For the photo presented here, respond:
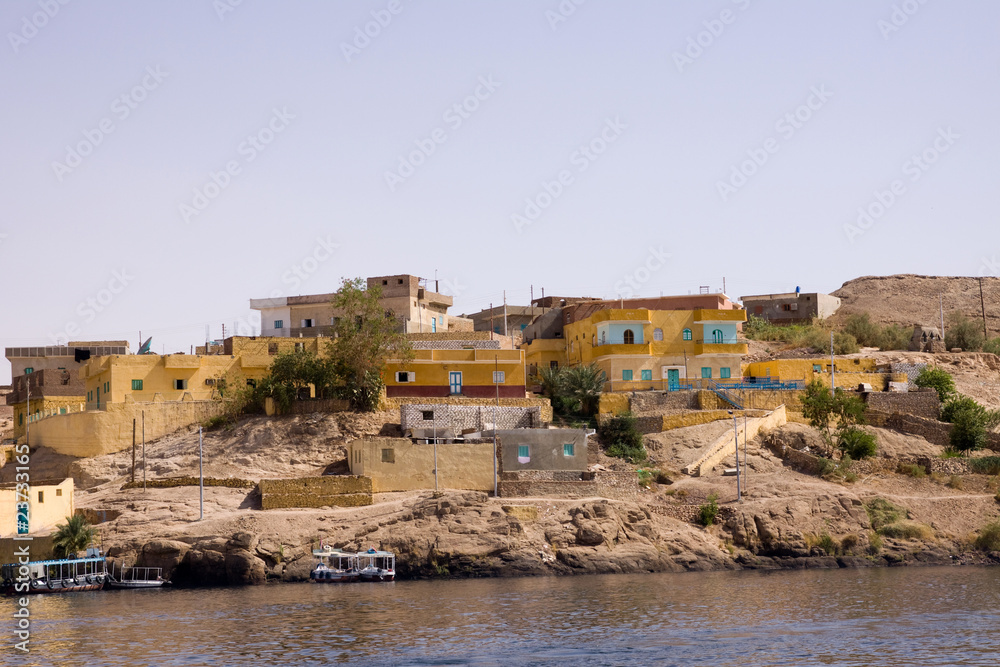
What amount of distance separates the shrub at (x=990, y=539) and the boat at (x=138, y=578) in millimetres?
34136

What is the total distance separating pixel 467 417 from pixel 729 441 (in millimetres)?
12471

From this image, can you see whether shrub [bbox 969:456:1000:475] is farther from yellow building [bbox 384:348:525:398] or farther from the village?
yellow building [bbox 384:348:525:398]

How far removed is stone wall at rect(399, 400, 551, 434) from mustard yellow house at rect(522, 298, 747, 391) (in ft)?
25.7

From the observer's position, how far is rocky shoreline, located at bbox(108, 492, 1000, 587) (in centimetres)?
5425

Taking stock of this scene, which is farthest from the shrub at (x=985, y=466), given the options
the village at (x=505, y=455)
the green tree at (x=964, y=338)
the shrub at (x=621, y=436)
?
the green tree at (x=964, y=338)

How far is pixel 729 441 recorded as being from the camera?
65.2 metres

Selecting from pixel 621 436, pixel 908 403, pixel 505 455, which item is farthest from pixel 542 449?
pixel 908 403

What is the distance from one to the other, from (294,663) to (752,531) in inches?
1076

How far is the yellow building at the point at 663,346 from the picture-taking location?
74188mm

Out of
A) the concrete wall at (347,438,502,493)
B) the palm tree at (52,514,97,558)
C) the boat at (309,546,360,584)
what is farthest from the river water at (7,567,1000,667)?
the concrete wall at (347,438,502,493)

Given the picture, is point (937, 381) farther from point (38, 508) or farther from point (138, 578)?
point (38, 508)

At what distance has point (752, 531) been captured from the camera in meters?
58.7

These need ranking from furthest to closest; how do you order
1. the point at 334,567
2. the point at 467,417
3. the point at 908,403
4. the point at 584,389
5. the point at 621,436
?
the point at 908,403
the point at 584,389
the point at 621,436
the point at 467,417
the point at 334,567

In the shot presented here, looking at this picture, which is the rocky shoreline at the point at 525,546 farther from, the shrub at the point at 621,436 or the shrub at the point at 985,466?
the shrub at the point at 985,466
